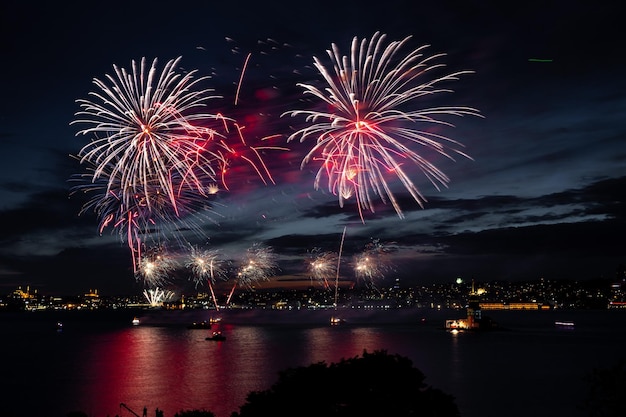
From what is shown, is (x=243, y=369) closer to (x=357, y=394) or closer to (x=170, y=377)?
(x=170, y=377)

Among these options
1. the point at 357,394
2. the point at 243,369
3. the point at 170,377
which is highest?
the point at 357,394

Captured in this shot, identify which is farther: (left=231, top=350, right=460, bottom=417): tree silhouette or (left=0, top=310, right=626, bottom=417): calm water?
(left=0, top=310, right=626, bottom=417): calm water

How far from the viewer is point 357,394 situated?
2022 centimetres

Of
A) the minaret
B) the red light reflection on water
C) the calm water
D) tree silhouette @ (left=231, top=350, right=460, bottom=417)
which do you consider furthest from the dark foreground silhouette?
the minaret

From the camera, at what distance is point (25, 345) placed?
120 m

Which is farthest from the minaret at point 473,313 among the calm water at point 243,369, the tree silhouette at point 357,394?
the tree silhouette at point 357,394

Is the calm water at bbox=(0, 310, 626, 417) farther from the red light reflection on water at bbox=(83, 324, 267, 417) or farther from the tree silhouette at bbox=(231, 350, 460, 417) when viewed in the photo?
the tree silhouette at bbox=(231, 350, 460, 417)

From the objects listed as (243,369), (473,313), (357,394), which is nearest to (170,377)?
(243,369)

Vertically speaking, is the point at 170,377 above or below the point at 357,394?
below

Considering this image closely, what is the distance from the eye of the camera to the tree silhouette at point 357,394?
64.1ft

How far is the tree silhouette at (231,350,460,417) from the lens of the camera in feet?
64.1

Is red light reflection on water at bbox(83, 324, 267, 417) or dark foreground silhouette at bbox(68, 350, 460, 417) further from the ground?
dark foreground silhouette at bbox(68, 350, 460, 417)

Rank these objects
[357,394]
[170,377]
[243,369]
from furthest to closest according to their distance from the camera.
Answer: [243,369]
[170,377]
[357,394]

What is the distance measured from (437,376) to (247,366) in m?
24.3
